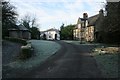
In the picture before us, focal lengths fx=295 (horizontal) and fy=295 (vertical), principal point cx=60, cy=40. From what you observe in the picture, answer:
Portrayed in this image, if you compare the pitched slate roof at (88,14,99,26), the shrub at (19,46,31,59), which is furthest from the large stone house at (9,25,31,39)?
the shrub at (19,46,31,59)

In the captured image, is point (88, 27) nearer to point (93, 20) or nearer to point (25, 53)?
point (93, 20)

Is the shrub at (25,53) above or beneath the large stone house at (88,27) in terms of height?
beneath

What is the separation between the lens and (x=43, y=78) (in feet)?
64.5

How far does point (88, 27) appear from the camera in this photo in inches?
3332

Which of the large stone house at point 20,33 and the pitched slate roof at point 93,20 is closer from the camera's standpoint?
the pitched slate roof at point 93,20

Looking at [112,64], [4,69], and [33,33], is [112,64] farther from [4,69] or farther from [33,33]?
[33,33]

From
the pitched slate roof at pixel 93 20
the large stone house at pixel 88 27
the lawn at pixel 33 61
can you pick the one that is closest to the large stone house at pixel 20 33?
the large stone house at pixel 88 27

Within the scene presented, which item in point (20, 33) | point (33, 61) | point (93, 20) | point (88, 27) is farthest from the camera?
point (20, 33)

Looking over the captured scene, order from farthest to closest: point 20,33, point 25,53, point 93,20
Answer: point 20,33
point 93,20
point 25,53

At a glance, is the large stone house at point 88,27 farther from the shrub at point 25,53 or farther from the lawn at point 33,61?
the shrub at point 25,53

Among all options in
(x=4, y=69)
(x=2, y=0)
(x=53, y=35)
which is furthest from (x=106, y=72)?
(x=53, y=35)

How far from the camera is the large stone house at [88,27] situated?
251 ft

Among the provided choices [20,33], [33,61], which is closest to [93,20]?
[20,33]

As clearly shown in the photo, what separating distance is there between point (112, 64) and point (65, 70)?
5.17 m
